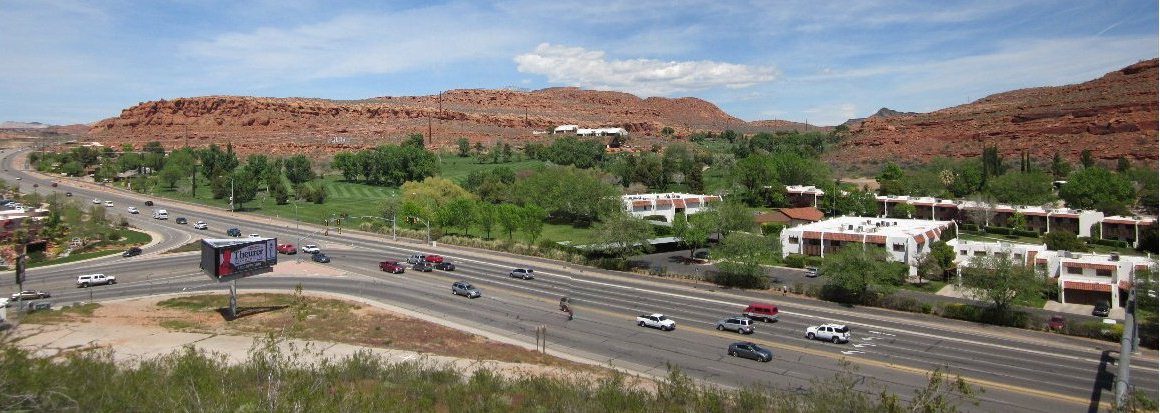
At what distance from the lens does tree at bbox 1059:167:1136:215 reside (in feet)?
206

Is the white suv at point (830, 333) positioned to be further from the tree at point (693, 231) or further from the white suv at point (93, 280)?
the white suv at point (93, 280)

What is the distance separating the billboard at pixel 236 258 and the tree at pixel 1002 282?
3955 centimetres

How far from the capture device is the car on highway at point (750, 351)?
99.8 ft

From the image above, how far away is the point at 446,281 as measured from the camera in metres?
49.1

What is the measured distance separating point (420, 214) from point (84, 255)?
29002mm

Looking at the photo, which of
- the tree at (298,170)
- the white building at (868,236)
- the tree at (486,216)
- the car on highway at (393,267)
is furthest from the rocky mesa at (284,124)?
the white building at (868,236)

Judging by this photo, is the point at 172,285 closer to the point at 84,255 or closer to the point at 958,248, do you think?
the point at 84,255

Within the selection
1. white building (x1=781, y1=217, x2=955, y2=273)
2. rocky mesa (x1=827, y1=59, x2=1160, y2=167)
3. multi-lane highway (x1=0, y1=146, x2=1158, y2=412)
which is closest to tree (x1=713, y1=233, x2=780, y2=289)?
multi-lane highway (x1=0, y1=146, x2=1158, y2=412)

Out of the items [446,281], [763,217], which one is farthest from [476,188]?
[446,281]

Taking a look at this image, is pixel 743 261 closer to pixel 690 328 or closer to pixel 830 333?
pixel 690 328

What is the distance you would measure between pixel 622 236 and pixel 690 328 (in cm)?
1806

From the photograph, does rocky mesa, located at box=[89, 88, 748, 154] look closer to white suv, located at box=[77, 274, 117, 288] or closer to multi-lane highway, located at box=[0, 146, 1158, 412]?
multi-lane highway, located at box=[0, 146, 1158, 412]

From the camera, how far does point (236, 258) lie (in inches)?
1503

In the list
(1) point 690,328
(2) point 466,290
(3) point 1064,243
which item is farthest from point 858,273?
(3) point 1064,243
